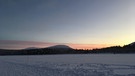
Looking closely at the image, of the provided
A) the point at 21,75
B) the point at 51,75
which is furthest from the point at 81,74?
the point at 21,75

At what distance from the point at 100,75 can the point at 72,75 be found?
208 centimetres

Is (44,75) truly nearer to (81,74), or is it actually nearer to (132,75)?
(81,74)

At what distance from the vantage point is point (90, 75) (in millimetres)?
17016

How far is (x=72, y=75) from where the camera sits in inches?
685

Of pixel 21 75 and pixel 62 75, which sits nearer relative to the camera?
pixel 62 75

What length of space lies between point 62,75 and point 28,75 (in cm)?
286

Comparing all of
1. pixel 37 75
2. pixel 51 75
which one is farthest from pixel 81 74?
pixel 37 75

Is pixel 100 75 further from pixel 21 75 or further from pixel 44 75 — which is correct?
pixel 21 75

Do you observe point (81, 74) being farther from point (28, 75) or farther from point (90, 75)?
point (28, 75)

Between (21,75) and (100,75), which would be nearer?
(100,75)

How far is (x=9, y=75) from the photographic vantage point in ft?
63.0

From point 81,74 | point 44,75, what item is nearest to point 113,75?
point 81,74

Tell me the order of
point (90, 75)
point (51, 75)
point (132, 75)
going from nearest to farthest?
1. point (132, 75)
2. point (90, 75)
3. point (51, 75)

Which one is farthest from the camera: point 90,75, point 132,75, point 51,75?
point 51,75
